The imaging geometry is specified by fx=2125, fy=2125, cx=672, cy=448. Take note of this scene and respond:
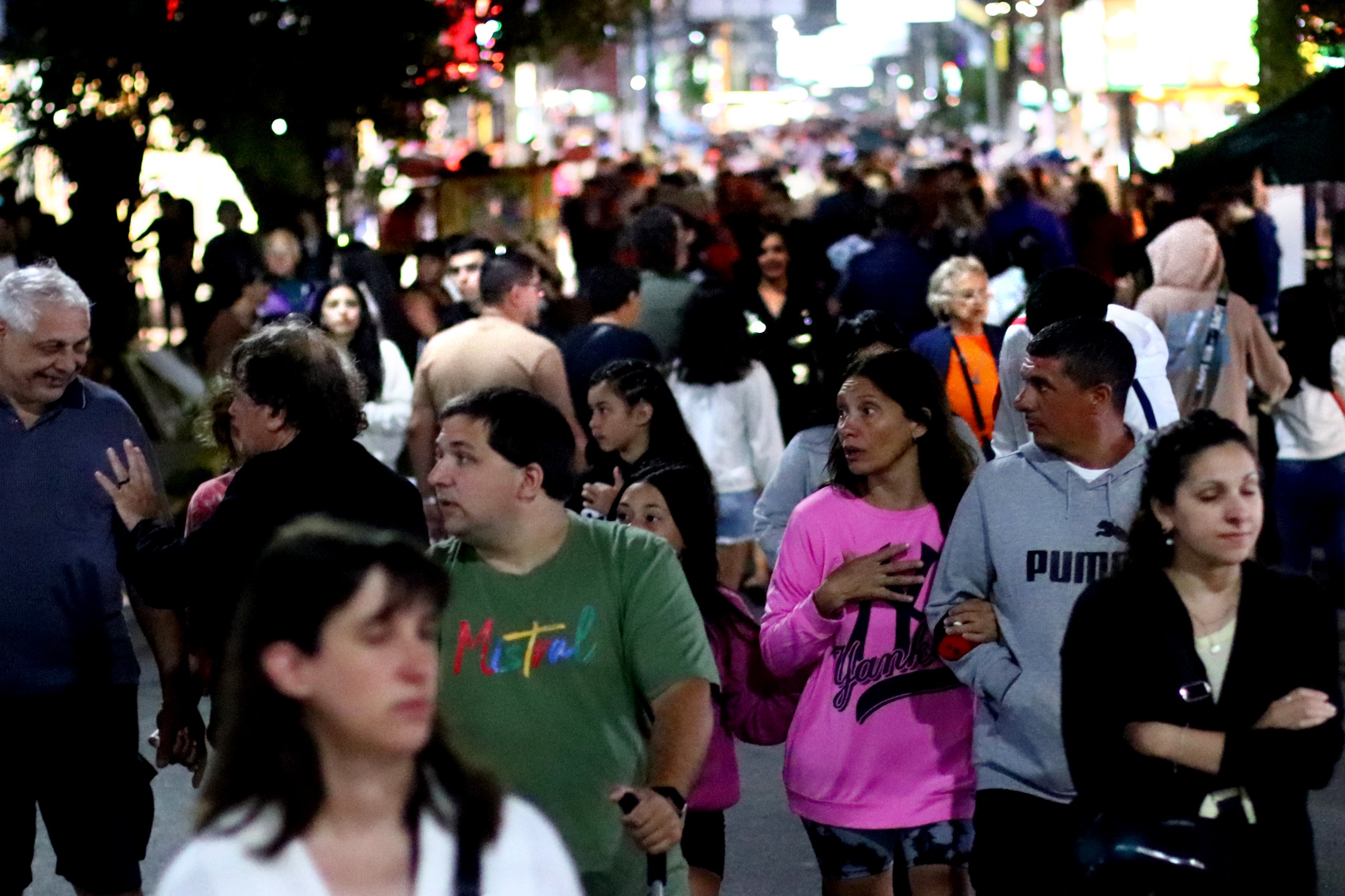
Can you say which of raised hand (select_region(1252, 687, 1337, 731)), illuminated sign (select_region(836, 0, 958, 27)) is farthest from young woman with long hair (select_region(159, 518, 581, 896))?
illuminated sign (select_region(836, 0, 958, 27))

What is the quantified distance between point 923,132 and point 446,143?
5448 cm

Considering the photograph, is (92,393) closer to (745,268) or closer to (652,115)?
(745,268)

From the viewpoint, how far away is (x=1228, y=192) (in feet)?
47.3

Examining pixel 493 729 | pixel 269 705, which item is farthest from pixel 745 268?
pixel 269 705

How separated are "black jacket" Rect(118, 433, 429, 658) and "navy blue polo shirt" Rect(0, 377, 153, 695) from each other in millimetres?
552

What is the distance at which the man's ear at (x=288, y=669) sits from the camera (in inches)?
107

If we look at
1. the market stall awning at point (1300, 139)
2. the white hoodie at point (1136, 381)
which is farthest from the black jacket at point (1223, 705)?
the market stall awning at point (1300, 139)

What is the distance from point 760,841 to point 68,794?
2.90m

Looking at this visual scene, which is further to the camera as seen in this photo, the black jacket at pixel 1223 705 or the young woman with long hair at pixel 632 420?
the young woman with long hair at pixel 632 420

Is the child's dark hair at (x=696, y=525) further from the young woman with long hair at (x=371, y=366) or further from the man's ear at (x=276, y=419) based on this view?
the young woman with long hair at (x=371, y=366)

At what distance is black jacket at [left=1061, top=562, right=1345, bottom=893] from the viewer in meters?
3.84

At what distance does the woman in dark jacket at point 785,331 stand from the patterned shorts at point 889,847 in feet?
20.4

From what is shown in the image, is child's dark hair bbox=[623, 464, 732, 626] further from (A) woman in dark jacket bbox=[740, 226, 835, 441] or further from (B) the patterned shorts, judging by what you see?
(A) woman in dark jacket bbox=[740, 226, 835, 441]

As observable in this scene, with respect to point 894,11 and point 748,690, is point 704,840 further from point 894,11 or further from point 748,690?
point 894,11
